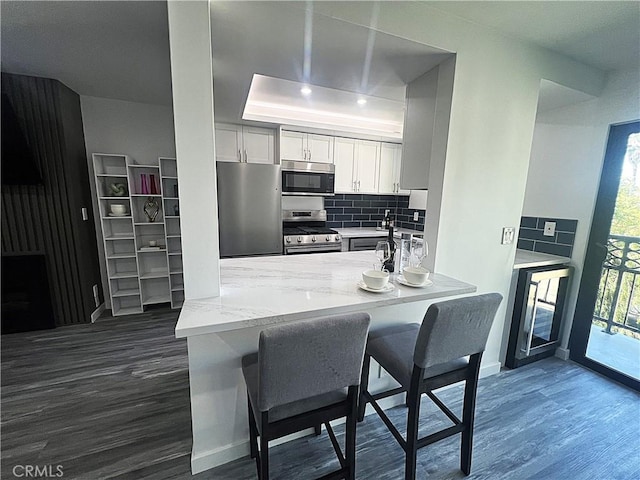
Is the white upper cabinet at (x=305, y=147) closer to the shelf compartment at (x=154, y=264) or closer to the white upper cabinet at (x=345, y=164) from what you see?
the white upper cabinet at (x=345, y=164)

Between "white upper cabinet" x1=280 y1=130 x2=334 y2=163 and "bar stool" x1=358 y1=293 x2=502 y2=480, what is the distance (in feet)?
9.05

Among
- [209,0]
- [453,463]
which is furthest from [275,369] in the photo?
[209,0]

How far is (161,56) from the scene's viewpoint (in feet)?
6.62

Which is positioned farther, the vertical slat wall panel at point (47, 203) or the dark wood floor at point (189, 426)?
the vertical slat wall panel at point (47, 203)

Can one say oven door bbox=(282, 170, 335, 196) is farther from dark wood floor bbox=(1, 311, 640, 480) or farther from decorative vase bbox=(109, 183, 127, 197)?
dark wood floor bbox=(1, 311, 640, 480)

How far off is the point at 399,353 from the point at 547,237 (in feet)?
7.23

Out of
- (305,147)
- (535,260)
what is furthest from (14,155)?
(535,260)

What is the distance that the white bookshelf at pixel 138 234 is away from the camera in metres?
3.01

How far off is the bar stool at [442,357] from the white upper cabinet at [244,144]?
2872 millimetres

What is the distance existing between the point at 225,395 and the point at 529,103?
270 cm

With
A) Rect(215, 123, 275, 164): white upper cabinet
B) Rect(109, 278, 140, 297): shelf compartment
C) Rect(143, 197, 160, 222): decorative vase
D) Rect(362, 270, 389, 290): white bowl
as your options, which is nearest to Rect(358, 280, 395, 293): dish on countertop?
Rect(362, 270, 389, 290): white bowl

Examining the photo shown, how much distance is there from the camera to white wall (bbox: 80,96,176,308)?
A: 297 centimetres

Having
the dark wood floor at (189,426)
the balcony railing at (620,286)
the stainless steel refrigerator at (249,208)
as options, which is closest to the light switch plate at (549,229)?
the balcony railing at (620,286)

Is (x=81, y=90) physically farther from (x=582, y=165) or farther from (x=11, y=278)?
(x=582, y=165)
